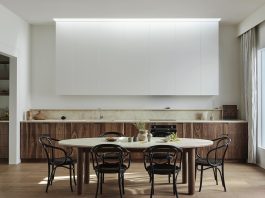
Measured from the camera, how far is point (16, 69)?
7602 millimetres

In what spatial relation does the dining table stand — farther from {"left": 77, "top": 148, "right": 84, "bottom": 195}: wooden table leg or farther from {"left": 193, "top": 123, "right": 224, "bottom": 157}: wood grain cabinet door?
{"left": 193, "top": 123, "right": 224, "bottom": 157}: wood grain cabinet door

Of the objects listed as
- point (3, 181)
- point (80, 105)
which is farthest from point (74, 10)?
point (3, 181)

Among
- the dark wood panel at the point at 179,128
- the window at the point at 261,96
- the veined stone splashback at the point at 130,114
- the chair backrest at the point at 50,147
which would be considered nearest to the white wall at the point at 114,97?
the veined stone splashback at the point at 130,114

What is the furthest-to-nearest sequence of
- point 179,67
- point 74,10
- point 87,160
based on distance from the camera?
point 179,67 → point 74,10 → point 87,160

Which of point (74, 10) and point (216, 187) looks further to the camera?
point (74, 10)

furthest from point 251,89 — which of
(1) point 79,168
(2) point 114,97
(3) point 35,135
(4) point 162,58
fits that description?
(3) point 35,135

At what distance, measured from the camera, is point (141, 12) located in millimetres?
7316

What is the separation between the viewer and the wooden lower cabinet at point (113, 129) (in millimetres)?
7633

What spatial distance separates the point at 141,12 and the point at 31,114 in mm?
3374

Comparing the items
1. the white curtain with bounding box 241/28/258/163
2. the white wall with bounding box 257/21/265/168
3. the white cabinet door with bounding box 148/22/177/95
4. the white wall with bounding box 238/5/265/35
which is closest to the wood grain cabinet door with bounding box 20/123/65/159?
the white cabinet door with bounding box 148/22/177/95

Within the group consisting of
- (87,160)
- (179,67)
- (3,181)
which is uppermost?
(179,67)

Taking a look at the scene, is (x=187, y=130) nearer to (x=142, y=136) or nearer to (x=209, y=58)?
(x=209, y=58)

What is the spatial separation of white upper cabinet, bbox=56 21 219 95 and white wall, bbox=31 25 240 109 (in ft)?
1.18

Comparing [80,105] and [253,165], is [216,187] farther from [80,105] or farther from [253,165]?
[80,105]
